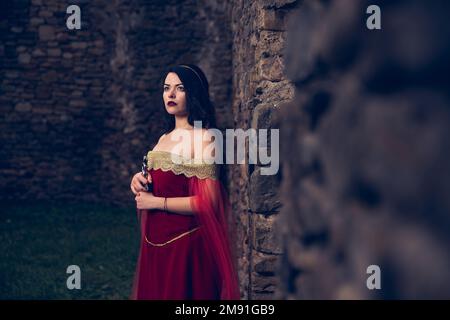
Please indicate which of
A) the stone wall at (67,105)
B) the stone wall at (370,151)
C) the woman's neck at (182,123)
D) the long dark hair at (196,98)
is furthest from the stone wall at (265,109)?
the stone wall at (67,105)

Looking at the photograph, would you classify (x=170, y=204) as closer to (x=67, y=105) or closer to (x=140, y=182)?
(x=140, y=182)

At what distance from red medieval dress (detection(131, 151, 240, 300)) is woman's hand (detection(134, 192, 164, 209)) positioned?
4 centimetres

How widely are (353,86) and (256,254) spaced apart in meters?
2.44

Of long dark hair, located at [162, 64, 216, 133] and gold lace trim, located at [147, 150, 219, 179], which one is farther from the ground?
Result: long dark hair, located at [162, 64, 216, 133]

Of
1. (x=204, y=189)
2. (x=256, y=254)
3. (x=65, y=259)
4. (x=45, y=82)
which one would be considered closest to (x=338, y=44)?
(x=204, y=189)

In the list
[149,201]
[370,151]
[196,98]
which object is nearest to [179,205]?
[149,201]

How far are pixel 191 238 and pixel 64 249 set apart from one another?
4392 mm

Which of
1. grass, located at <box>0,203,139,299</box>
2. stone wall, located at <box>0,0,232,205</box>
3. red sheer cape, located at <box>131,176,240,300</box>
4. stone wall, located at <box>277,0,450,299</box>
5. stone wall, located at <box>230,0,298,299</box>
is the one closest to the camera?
stone wall, located at <box>277,0,450,299</box>

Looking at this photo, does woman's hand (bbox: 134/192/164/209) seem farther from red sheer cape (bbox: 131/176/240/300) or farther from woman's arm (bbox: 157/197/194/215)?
red sheer cape (bbox: 131/176/240/300)

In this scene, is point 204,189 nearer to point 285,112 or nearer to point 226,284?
point 226,284

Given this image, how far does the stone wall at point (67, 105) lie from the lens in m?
9.09

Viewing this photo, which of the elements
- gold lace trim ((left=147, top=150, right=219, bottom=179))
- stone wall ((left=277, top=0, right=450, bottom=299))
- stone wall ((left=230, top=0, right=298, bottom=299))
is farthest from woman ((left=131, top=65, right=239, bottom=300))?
stone wall ((left=277, top=0, right=450, bottom=299))

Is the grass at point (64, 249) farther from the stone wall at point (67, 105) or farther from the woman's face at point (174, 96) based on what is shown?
the woman's face at point (174, 96)

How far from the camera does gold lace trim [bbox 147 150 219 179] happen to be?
2703 millimetres
